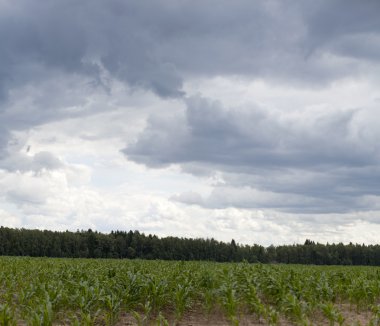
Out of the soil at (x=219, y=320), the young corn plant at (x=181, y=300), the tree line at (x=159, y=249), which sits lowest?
the soil at (x=219, y=320)

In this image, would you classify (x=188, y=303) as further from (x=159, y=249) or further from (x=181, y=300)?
(x=159, y=249)

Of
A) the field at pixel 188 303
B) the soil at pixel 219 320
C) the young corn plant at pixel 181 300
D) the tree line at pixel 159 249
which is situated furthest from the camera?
the tree line at pixel 159 249

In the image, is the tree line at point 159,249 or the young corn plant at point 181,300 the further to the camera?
the tree line at point 159,249

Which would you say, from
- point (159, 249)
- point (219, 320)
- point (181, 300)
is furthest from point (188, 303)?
point (159, 249)

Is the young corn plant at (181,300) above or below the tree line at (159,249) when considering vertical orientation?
below

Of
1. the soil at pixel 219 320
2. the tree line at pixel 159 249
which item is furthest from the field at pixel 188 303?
the tree line at pixel 159 249

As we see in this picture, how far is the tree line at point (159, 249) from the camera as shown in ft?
340

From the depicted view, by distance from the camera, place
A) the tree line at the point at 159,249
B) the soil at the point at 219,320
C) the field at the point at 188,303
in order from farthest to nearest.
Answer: the tree line at the point at 159,249, the soil at the point at 219,320, the field at the point at 188,303

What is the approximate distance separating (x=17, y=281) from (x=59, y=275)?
75.9 inches

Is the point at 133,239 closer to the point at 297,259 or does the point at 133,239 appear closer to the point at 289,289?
the point at 297,259

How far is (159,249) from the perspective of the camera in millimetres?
114812

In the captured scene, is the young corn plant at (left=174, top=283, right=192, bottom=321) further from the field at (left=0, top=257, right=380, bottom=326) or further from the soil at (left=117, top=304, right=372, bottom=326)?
the soil at (left=117, top=304, right=372, bottom=326)

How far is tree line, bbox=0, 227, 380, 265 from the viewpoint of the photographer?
103562 mm

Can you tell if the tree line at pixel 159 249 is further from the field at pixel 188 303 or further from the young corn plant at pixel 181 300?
the young corn plant at pixel 181 300
